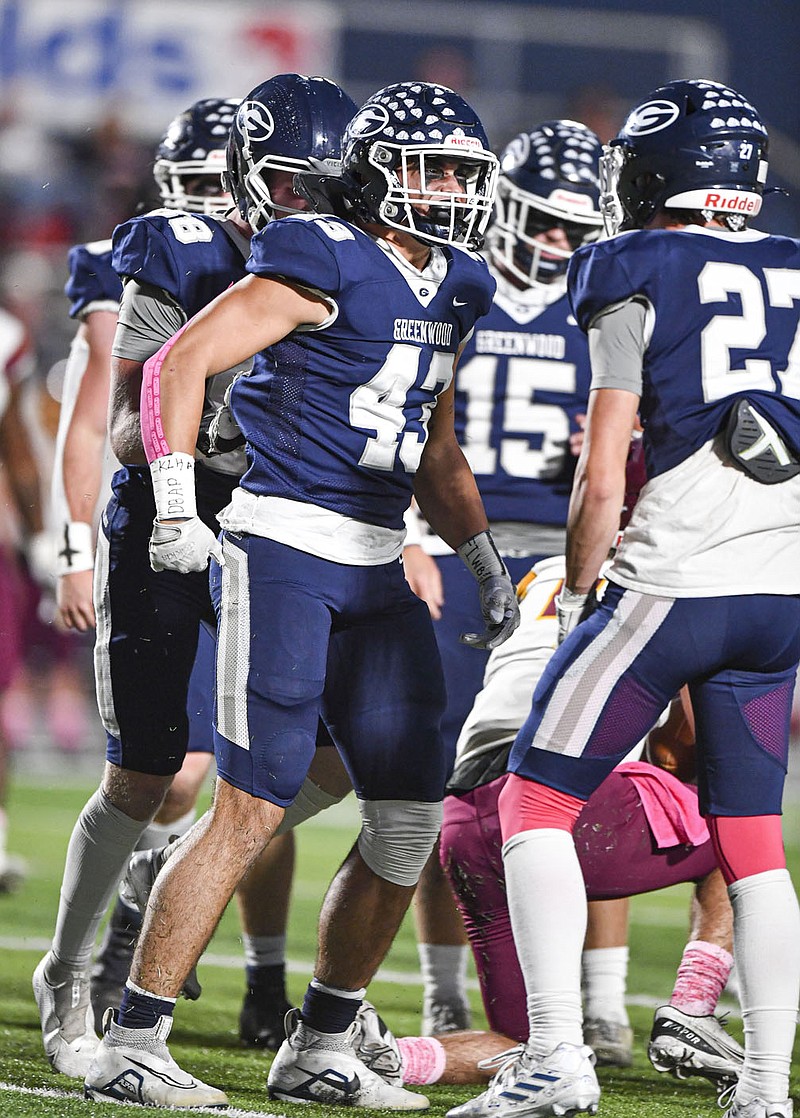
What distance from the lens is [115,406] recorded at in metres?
3.03

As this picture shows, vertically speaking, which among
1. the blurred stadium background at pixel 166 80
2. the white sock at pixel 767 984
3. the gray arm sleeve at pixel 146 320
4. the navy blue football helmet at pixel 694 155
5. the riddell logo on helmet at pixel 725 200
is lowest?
the white sock at pixel 767 984

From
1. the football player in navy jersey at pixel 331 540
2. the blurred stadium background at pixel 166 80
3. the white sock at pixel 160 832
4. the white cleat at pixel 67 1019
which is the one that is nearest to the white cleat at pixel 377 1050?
the football player in navy jersey at pixel 331 540

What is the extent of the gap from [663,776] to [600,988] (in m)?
0.60

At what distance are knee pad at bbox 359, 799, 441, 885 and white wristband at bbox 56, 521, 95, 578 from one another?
0.95 meters

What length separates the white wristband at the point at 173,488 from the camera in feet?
8.25

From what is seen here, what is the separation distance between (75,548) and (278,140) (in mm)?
997

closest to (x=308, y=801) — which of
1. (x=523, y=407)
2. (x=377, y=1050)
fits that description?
(x=377, y=1050)

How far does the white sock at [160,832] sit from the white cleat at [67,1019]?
1.63 ft

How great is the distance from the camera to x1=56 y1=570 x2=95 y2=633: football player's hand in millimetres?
3428

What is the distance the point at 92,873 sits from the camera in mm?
3020

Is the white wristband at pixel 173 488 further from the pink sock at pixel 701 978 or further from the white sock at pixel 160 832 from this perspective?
the pink sock at pixel 701 978

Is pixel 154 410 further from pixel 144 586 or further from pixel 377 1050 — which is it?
pixel 377 1050

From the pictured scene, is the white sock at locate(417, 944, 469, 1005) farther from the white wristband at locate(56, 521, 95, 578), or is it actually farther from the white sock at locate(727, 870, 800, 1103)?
the white wristband at locate(56, 521, 95, 578)

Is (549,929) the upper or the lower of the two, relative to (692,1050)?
upper
